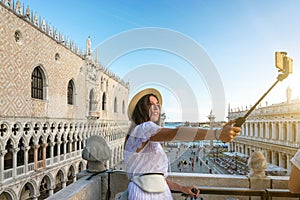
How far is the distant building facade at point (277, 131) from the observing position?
1917cm

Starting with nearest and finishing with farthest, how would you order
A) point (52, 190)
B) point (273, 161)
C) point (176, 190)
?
point (176, 190) < point (52, 190) < point (273, 161)

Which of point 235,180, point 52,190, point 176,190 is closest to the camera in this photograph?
point 176,190

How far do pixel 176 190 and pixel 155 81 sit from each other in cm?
357

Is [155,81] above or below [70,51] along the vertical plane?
below

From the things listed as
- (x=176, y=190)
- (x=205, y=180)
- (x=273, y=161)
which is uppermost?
(x=176, y=190)

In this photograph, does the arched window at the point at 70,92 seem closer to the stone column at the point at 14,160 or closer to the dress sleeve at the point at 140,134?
the stone column at the point at 14,160

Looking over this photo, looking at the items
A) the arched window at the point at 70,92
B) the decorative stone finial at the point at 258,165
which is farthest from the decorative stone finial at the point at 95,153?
the arched window at the point at 70,92

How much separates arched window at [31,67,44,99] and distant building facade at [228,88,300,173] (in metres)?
15.5

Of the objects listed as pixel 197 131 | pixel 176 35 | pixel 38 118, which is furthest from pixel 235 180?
pixel 38 118

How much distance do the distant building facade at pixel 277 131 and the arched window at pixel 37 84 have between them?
15483 mm

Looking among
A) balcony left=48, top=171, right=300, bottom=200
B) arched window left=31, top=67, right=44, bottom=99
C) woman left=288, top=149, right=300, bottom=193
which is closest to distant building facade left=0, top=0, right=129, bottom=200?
arched window left=31, top=67, right=44, bottom=99

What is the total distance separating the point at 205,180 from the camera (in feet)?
9.13

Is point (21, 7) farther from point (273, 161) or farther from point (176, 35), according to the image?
point (273, 161)

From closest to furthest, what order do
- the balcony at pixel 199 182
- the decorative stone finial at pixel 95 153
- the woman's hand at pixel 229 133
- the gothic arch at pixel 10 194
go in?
the woman's hand at pixel 229 133, the balcony at pixel 199 182, the decorative stone finial at pixel 95 153, the gothic arch at pixel 10 194
